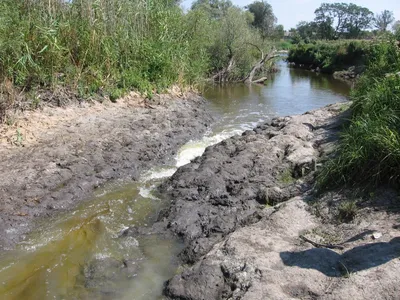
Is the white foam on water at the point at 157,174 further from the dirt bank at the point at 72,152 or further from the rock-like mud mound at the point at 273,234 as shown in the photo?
the rock-like mud mound at the point at 273,234

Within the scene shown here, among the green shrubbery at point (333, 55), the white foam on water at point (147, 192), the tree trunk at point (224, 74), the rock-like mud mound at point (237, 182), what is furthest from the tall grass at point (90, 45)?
the green shrubbery at point (333, 55)

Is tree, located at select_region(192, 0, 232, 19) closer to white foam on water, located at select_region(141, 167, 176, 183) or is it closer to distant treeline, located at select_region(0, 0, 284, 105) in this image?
distant treeline, located at select_region(0, 0, 284, 105)

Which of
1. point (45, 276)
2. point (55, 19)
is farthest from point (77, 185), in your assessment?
point (55, 19)

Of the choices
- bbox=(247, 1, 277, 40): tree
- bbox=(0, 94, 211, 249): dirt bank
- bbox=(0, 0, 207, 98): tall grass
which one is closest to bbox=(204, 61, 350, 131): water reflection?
bbox=(0, 0, 207, 98): tall grass

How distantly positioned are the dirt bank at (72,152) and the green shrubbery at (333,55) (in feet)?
93.7

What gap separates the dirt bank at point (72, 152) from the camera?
20.1 feet

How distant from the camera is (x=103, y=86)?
10734mm

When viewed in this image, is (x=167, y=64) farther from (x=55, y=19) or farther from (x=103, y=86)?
(x=55, y=19)

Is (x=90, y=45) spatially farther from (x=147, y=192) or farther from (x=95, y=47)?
(x=147, y=192)

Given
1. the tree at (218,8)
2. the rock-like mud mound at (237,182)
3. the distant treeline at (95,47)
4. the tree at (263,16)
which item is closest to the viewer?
the rock-like mud mound at (237,182)

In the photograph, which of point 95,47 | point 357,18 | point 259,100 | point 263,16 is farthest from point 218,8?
point 357,18

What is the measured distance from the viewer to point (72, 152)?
7.68 meters

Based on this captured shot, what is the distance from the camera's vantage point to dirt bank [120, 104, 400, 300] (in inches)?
152

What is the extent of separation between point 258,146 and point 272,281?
15.1 feet
